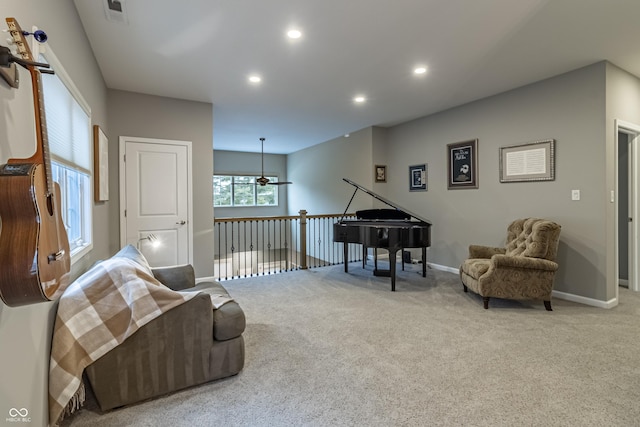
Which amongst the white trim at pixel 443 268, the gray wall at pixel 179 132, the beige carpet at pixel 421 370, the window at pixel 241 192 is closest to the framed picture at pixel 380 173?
the white trim at pixel 443 268

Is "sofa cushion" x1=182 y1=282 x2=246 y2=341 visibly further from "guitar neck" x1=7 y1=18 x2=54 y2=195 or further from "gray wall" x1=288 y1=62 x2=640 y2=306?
"gray wall" x1=288 y1=62 x2=640 y2=306

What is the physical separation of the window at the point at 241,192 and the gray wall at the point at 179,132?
4.42 metres

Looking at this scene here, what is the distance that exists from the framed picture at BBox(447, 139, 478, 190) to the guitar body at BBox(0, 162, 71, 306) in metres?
4.78

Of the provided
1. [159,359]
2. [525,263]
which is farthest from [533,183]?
[159,359]

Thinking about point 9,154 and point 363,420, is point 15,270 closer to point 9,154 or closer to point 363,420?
point 9,154

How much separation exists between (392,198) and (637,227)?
11.0 feet

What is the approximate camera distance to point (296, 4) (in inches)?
89.4

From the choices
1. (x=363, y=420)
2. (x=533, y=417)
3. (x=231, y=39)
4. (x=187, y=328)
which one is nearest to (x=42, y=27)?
(x=231, y=39)

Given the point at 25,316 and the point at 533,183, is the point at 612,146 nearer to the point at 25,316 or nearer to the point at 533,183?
the point at 533,183

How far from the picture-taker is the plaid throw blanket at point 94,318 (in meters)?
1.59

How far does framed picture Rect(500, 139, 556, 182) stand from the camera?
3.68 meters

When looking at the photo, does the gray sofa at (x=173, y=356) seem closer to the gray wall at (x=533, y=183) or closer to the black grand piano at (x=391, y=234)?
the black grand piano at (x=391, y=234)

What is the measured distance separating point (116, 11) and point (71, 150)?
110cm

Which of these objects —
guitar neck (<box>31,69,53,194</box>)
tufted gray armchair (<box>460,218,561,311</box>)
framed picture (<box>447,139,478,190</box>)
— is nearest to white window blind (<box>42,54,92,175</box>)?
guitar neck (<box>31,69,53,194</box>)
